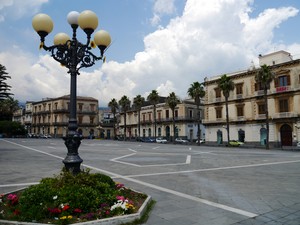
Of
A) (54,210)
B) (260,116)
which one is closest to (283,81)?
(260,116)

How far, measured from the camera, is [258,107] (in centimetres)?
4409

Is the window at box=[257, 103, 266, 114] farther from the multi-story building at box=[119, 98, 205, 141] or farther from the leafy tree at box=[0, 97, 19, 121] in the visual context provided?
the leafy tree at box=[0, 97, 19, 121]

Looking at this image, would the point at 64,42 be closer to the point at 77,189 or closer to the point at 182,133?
the point at 77,189

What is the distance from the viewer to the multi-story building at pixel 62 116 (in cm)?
8500

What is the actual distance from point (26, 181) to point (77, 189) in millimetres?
5130

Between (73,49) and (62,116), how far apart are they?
8151 cm

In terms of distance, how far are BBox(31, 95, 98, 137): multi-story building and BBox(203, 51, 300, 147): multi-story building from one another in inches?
1903

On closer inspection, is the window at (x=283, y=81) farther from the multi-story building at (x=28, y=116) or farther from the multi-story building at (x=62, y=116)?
the multi-story building at (x=28, y=116)

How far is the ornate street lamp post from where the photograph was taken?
273 inches

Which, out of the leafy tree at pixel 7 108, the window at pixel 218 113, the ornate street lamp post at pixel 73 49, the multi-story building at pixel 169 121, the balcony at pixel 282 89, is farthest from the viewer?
the leafy tree at pixel 7 108

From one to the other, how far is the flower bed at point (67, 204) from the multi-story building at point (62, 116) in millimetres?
80905

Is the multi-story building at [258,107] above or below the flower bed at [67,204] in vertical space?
above

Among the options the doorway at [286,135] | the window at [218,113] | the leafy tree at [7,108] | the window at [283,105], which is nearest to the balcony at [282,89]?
the window at [283,105]

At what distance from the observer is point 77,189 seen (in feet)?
18.8
